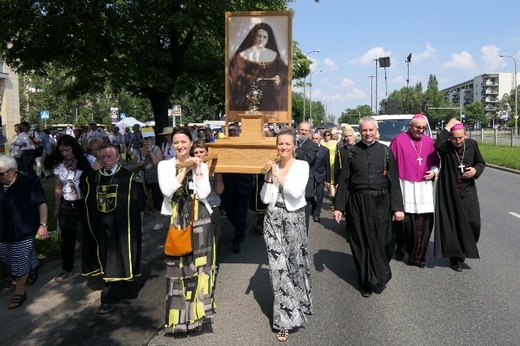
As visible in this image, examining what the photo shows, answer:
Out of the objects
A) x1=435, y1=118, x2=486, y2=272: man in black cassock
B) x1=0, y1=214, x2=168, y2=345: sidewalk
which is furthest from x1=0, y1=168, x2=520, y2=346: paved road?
x1=435, y1=118, x2=486, y2=272: man in black cassock

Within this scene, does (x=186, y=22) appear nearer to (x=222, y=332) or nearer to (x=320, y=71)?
(x=222, y=332)

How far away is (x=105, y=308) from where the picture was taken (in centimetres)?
479

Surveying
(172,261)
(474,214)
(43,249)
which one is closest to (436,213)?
(474,214)

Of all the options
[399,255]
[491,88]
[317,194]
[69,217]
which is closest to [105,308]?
[69,217]

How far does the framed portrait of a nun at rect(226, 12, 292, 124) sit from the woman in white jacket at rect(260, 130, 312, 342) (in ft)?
6.48

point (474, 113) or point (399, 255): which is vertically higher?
point (474, 113)

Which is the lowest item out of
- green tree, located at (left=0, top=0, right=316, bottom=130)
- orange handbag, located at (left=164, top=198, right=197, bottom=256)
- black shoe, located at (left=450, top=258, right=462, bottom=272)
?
black shoe, located at (left=450, top=258, right=462, bottom=272)

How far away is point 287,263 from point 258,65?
2937 mm

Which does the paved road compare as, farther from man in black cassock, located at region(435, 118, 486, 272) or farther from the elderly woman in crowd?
the elderly woman in crowd

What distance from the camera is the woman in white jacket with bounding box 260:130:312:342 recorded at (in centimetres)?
408

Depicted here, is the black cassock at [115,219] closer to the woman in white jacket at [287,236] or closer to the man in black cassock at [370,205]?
the woman in white jacket at [287,236]

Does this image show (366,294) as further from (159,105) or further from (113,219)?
(159,105)

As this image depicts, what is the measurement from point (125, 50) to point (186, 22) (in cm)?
161

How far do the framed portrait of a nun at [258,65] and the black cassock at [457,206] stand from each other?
2.17m
